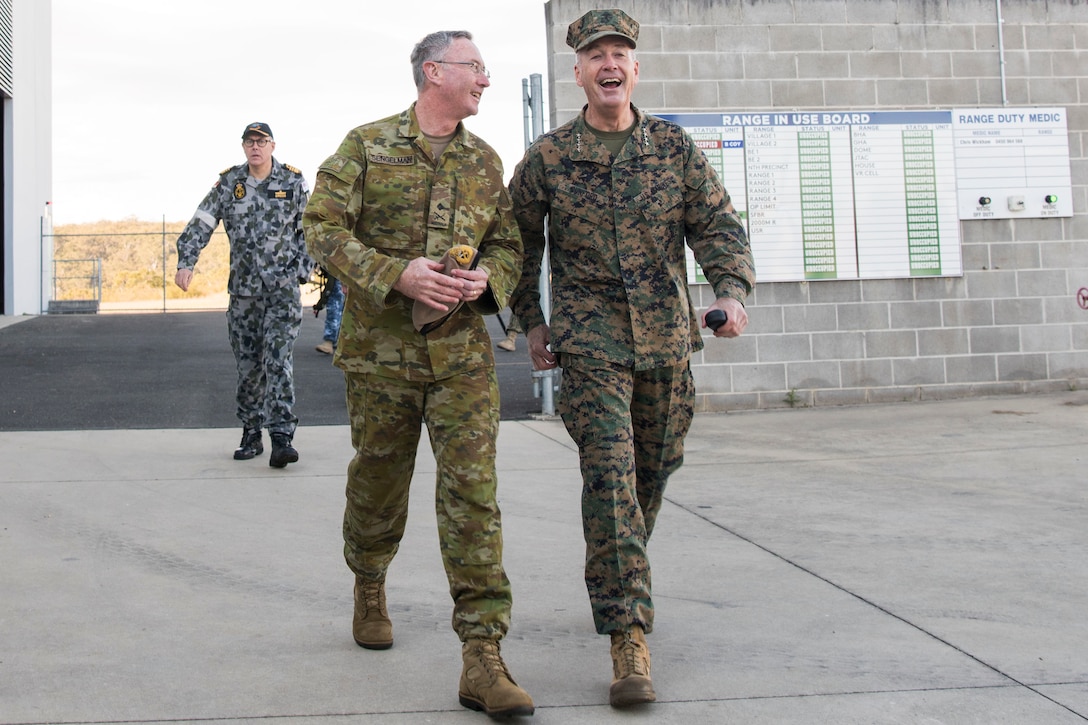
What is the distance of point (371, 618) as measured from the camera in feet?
11.3

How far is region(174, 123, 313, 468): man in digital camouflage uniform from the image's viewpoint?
6535 mm

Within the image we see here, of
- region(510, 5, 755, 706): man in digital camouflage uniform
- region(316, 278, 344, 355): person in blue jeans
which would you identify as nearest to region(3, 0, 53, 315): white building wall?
region(316, 278, 344, 355): person in blue jeans

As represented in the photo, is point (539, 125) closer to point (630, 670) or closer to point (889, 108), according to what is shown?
point (889, 108)

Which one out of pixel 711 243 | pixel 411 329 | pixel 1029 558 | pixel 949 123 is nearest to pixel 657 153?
pixel 711 243

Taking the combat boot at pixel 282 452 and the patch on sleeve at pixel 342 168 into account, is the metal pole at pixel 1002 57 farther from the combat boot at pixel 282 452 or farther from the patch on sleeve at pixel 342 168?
the patch on sleeve at pixel 342 168

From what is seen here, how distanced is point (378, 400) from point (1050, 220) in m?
8.27

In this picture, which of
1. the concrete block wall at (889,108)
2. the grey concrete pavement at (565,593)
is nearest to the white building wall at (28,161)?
the concrete block wall at (889,108)

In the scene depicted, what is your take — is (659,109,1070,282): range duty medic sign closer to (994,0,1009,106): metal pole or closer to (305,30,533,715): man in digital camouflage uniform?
(994,0,1009,106): metal pole

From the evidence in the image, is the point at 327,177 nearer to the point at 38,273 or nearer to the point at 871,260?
the point at 871,260

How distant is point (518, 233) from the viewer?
3.43 meters

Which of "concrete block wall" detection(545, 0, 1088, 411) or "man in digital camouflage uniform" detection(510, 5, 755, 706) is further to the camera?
"concrete block wall" detection(545, 0, 1088, 411)

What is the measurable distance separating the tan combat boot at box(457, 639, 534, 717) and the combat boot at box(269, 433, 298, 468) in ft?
12.2

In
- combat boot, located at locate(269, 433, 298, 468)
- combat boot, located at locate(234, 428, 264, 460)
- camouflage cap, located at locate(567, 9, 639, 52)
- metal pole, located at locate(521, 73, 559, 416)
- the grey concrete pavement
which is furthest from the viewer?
metal pole, located at locate(521, 73, 559, 416)

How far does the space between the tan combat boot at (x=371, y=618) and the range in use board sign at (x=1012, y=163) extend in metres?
7.63
